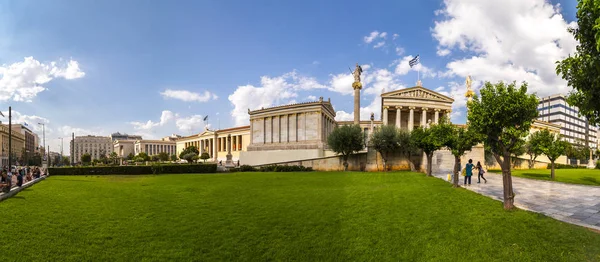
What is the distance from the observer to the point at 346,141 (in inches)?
1634

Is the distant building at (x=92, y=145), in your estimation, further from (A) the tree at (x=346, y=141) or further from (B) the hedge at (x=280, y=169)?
(A) the tree at (x=346, y=141)

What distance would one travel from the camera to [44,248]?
340 inches

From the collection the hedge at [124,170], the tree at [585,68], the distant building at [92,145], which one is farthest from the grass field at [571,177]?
the distant building at [92,145]

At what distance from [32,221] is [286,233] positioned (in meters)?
9.35

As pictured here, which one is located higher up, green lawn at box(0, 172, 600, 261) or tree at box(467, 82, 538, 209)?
tree at box(467, 82, 538, 209)

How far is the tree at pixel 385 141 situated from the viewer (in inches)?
1531

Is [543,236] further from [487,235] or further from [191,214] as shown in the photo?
[191,214]

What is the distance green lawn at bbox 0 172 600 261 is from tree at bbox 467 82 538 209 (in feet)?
6.61

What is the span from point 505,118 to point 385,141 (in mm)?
25624

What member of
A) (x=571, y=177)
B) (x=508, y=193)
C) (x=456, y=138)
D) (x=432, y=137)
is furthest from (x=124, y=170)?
(x=571, y=177)

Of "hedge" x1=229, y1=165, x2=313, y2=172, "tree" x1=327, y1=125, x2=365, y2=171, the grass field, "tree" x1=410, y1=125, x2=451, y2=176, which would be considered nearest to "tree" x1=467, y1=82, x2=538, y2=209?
"tree" x1=410, y1=125, x2=451, y2=176

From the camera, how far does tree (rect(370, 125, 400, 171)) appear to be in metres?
38.9

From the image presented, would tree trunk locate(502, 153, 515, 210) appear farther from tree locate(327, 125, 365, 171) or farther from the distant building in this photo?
the distant building

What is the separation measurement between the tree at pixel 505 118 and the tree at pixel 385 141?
24.6 meters
